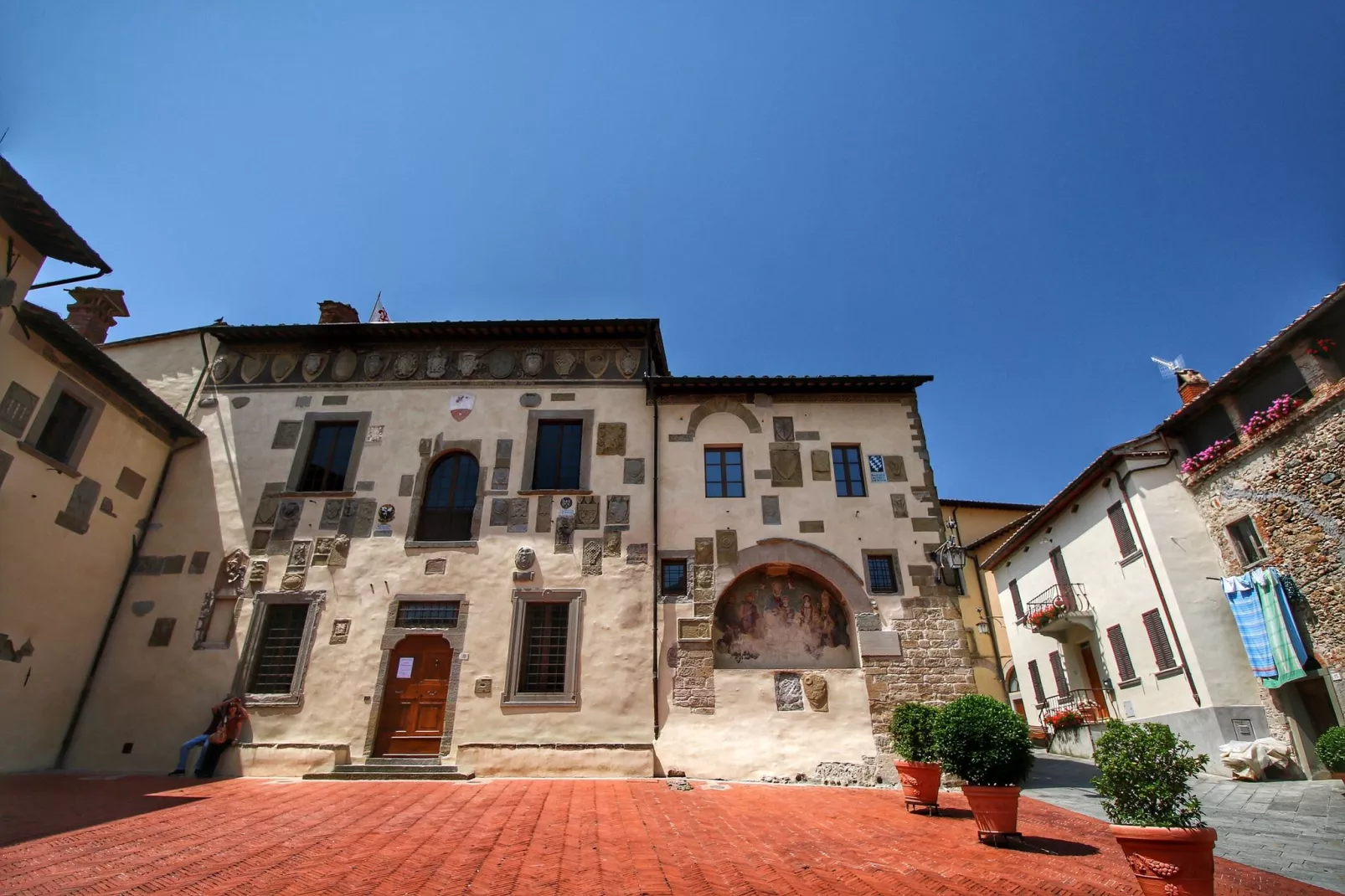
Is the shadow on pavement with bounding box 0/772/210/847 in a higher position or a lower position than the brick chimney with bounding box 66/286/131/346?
lower

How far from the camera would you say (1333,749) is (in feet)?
34.5

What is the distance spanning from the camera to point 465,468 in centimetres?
1496

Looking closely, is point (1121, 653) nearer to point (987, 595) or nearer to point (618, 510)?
point (987, 595)

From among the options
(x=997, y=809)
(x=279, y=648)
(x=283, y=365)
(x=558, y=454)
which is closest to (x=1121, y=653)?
(x=997, y=809)

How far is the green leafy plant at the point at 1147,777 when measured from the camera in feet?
16.6

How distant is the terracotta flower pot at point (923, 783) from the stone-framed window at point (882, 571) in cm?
450

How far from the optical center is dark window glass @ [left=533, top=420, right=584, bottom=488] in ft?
48.5

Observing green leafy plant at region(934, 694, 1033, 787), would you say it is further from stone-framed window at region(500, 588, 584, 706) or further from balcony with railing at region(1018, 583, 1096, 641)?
balcony with railing at region(1018, 583, 1096, 641)

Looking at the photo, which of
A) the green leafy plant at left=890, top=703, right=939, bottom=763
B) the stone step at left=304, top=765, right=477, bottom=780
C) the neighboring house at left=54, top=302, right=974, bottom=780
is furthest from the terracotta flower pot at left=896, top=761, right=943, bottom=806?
the stone step at left=304, top=765, right=477, bottom=780

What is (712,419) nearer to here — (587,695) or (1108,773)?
(587,695)

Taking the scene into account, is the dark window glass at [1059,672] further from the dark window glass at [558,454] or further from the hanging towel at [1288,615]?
the dark window glass at [558,454]

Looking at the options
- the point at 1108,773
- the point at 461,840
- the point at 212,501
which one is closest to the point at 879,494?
the point at 1108,773

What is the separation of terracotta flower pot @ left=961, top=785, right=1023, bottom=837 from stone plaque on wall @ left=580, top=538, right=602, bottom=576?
8169 millimetres

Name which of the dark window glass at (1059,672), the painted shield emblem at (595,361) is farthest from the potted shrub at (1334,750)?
the painted shield emblem at (595,361)
